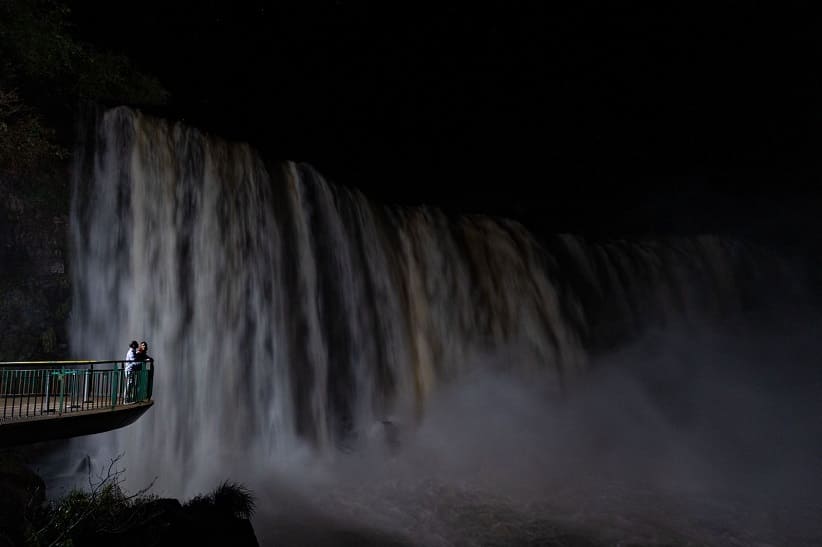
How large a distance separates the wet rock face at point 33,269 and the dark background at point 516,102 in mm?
4508

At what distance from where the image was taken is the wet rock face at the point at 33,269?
14.1m

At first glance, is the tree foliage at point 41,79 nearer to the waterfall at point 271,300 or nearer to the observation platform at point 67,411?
the waterfall at point 271,300

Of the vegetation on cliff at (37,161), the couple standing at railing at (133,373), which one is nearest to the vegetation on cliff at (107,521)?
the couple standing at railing at (133,373)

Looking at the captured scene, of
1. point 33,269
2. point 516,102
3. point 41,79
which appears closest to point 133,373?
point 33,269

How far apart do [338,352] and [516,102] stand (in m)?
15.0

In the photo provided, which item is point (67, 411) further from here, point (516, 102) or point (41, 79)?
point (516, 102)

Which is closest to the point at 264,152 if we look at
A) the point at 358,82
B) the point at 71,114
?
the point at 358,82

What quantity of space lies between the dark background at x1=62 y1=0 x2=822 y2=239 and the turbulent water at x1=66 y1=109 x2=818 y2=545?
104 inches

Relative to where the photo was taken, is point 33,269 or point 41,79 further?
point 41,79

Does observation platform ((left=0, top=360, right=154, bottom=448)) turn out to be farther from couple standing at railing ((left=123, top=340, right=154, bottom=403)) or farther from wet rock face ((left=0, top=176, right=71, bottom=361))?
wet rock face ((left=0, top=176, right=71, bottom=361))

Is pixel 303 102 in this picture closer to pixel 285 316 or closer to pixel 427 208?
pixel 427 208

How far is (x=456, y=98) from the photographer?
81.4ft

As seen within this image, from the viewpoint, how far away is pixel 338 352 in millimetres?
19203

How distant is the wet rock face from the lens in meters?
14.1
